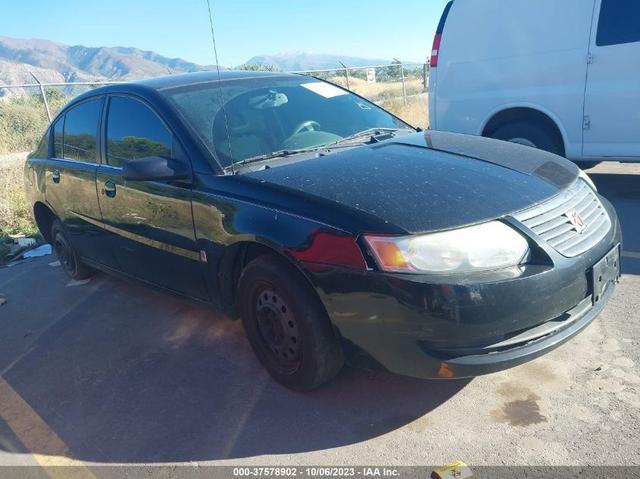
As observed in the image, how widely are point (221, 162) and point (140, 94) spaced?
3.28 ft

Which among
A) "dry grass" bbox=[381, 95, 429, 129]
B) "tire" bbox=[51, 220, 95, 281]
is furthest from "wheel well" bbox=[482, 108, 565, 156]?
"dry grass" bbox=[381, 95, 429, 129]

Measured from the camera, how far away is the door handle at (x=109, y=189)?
Result: 3.98 metres

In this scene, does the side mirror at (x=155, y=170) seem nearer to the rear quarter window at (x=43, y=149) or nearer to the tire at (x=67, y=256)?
the tire at (x=67, y=256)

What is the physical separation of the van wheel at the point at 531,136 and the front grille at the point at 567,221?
325 centimetres

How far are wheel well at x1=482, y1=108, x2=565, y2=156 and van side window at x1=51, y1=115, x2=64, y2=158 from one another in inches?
174

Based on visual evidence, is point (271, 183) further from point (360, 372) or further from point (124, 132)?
point (124, 132)

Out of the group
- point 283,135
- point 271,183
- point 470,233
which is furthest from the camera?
point 283,135

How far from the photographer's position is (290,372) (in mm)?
3025

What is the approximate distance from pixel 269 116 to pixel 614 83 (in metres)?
3.73

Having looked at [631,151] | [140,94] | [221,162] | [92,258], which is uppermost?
[140,94]

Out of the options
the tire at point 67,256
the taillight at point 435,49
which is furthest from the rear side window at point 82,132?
the taillight at point 435,49

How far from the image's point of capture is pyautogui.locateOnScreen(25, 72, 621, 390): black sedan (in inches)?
96.7

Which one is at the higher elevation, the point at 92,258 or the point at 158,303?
the point at 92,258

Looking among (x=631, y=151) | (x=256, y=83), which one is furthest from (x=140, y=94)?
(x=631, y=151)
